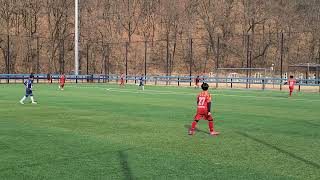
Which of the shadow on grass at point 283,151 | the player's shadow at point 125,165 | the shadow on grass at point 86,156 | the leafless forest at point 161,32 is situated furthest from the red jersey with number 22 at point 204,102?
the leafless forest at point 161,32

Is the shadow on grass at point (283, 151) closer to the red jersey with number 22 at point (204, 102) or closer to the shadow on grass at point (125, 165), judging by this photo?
the red jersey with number 22 at point (204, 102)

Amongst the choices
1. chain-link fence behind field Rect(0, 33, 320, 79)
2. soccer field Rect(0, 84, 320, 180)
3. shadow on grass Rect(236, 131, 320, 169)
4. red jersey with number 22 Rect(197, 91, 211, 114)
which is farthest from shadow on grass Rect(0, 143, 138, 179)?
chain-link fence behind field Rect(0, 33, 320, 79)

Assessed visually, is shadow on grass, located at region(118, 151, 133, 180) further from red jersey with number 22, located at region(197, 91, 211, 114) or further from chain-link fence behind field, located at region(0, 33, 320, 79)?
chain-link fence behind field, located at region(0, 33, 320, 79)

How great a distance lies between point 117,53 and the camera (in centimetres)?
8125

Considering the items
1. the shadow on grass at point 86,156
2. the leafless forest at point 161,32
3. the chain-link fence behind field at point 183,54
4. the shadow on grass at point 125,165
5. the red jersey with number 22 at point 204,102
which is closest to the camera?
the shadow on grass at point 125,165

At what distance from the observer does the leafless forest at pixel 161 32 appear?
3017 inches

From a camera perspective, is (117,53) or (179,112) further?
(117,53)

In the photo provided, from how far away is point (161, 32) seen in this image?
88.2m

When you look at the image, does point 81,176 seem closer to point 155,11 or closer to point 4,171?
point 4,171

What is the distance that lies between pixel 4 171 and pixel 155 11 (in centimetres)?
8484

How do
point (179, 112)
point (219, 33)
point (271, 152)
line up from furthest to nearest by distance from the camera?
point (219, 33) < point (179, 112) < point (271, 152)

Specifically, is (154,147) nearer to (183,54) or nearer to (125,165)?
(125,165)

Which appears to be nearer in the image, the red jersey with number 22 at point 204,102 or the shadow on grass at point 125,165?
the shadow on grass at point 125,165

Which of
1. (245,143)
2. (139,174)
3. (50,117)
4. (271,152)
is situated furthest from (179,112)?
(139,174)
